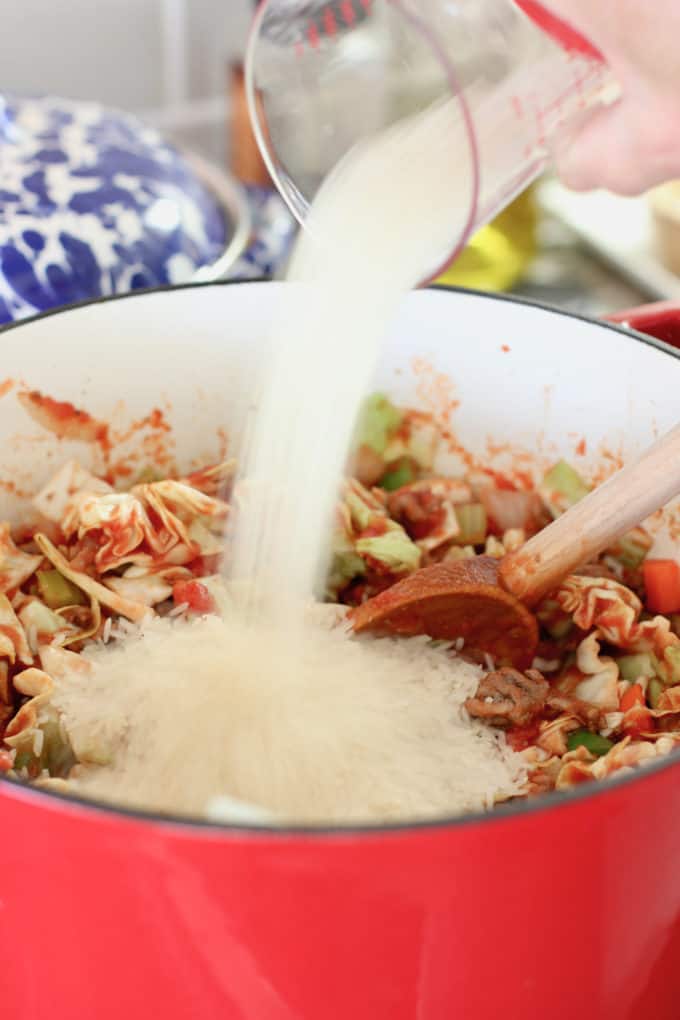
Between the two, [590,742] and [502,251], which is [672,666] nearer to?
[590,742]

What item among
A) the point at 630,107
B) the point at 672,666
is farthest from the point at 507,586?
the point at 630,107

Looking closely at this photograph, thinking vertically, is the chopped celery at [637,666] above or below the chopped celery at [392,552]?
below

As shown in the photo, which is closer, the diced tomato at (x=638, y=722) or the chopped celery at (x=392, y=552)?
the diced tomato at (x=638, y=722)

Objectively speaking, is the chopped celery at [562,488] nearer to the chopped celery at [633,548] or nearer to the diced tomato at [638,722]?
the chopped celery at [633,548]

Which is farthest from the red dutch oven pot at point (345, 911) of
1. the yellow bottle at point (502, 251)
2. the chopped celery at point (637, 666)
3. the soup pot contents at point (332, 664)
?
the yellow bottle at point (502, 251)

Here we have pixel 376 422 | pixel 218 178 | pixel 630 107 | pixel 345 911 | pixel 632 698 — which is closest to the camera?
pixel 345 911

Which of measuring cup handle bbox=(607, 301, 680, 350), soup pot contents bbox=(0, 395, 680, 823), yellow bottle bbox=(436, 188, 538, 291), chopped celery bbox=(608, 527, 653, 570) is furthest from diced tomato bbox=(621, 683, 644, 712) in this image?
yellow bottle bbox=(436, 188, 538, 291)

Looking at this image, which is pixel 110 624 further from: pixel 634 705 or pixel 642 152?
pixel 642 152
